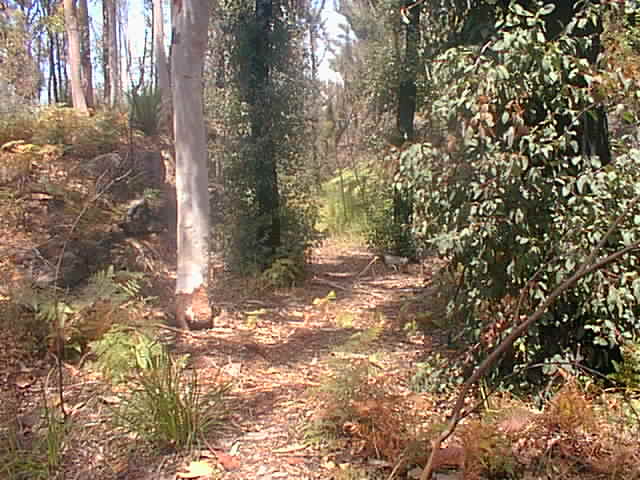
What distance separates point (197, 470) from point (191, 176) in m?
2.91

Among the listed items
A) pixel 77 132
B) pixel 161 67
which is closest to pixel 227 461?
pixel 77 132

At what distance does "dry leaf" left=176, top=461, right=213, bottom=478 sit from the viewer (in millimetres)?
Result: 2510

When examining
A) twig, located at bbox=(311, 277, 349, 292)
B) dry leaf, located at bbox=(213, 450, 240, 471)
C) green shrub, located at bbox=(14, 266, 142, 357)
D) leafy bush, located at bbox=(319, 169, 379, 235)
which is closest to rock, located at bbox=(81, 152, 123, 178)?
twig, located at bbox=(311, 277, 349, 292)

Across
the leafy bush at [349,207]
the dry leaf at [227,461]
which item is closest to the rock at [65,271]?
the dry leaf at [227,461]

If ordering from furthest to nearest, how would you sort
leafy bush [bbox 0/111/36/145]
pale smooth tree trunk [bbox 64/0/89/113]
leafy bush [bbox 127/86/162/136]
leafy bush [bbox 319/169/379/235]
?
pale smooth tree trunk [bbox 64/0/89/113] → leafy bush [bbox 319/169/379/235] → leafy bush [bbox 127/86/162/136] → leafy bush [bbox 0/111/36/145]

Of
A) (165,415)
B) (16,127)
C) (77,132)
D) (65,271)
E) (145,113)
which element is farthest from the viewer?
(145,113)

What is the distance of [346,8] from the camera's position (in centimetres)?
1800

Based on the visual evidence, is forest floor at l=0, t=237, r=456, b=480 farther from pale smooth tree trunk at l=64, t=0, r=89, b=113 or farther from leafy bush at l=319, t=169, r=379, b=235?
pale smooth tree trunk at l=64, t=0, r=89, b=113

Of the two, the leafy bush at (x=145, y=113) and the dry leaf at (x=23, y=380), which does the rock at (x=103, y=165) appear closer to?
the leafy bush at (x=145, y=113)

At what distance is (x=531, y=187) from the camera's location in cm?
299

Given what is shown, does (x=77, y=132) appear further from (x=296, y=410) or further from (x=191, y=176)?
(x=296, y=410)

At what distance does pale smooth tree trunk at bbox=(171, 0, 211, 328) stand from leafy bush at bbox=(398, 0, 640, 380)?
7.42 feet

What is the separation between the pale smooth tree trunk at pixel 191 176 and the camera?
15.6 feet

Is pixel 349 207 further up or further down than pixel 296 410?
further up
